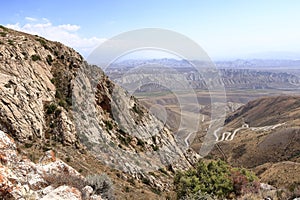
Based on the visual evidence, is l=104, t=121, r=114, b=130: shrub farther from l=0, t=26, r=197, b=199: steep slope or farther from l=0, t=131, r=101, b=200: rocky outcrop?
l=0, t=131, r=101, b=200: rocky outcrop

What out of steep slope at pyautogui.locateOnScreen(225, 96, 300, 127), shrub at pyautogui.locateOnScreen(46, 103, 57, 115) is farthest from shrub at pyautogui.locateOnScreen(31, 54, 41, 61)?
steep slope at pyautogui.locateOnScreen(225, 96, 300, 127)

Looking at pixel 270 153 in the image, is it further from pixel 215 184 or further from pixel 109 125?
pixel 215 184

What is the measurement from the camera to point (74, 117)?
100 ft

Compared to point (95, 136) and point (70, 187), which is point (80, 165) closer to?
point (95, 136)

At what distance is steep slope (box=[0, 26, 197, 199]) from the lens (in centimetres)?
2488

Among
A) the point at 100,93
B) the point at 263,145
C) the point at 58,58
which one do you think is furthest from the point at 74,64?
the point at 263,145

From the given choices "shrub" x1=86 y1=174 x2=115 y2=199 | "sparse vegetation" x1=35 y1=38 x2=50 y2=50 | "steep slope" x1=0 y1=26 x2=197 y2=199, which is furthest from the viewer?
"sparse vegetation" x1=35 y1=38 x2=50 y2=50

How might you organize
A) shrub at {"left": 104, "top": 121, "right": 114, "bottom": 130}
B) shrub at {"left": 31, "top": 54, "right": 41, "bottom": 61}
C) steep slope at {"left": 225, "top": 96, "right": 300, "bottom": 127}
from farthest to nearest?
steep slope at {"left": 225, "top": 96, "right": 300, "bottom": 127} → shrub at {"left": 104, "top": 121, "right": 114, "bottom": 130} → shrub at {"left": 31, "top": 54, "right": 41, "bottom": 61}

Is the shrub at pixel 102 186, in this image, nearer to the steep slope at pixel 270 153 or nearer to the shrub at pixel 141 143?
the shrub at pixel 141 143

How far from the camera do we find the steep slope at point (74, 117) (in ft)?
81.6

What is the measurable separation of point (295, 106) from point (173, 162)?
13570 centimetres

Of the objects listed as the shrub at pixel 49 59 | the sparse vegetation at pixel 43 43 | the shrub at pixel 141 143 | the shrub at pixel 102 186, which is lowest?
the shrub at pixel 141 143

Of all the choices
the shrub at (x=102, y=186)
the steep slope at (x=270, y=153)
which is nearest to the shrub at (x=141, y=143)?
the steep slope at (x=270, y=153)

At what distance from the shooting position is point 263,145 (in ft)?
272
